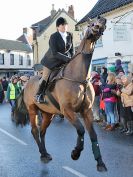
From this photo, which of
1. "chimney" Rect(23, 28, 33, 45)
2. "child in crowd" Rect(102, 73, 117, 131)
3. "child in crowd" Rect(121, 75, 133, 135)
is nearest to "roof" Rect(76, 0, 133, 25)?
"child in crowd" Rect(102, 73, 117, 131)

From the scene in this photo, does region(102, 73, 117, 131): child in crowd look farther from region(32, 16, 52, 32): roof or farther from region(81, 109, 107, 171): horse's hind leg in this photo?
region(32, 16, 52, 32): roof

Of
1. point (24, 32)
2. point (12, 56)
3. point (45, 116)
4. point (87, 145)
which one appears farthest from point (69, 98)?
point (24, 32)

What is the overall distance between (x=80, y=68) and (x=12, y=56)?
59353mm

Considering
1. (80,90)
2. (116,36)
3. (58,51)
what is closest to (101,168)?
(80,90)

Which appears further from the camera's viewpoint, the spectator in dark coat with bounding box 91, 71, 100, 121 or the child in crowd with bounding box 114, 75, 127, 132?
the spectator in dark coat with bounding box 91, 71, 100, 121

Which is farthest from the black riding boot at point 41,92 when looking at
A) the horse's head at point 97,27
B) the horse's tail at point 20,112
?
the horse's head at point 97,27

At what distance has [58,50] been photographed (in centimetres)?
757

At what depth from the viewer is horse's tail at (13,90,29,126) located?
30.9 ft

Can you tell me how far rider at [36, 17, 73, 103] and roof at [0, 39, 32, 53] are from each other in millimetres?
57311

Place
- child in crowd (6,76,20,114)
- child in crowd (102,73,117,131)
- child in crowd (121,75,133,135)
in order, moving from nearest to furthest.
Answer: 1. child in crowd (121,75,133,135)
2. child in crowd (102,73,117,131)
3. child in crowd (6,76,20,114)

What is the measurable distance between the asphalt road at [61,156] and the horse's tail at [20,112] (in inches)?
27.1

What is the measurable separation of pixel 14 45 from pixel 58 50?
198 ft

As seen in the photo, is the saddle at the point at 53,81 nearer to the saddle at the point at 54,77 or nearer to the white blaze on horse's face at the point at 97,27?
the saddle at the point at 54,77

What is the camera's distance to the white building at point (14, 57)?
2501 inches
